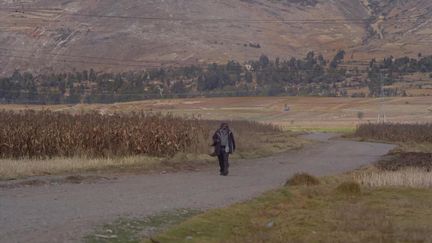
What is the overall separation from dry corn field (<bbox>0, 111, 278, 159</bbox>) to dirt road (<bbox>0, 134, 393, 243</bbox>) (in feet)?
12.4

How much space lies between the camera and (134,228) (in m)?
14.1

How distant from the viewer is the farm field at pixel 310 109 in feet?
372

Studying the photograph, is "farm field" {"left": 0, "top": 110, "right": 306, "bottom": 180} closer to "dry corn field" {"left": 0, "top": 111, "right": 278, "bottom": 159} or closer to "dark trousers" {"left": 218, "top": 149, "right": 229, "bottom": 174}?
"dry corn field" {"left": 0, "top": 111, "right": 278, "bottom": 159}

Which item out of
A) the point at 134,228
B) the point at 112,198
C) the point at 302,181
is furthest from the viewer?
the point at 302,181

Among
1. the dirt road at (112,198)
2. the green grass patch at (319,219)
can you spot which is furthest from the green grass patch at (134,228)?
the green grass patch at (319,219)

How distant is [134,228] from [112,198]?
18.3ft

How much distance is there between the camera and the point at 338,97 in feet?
465

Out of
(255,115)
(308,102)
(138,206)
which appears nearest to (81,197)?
(138,206)

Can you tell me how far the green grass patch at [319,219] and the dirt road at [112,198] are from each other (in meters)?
1.52

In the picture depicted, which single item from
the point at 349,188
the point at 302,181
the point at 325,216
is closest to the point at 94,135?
the point at 302,181

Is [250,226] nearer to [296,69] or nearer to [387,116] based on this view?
[387,116]

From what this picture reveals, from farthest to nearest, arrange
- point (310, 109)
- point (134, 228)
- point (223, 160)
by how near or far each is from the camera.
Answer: point (310, 109) < point (223, 160) < point (134, 228)

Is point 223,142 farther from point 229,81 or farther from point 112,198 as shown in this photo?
point 229,81

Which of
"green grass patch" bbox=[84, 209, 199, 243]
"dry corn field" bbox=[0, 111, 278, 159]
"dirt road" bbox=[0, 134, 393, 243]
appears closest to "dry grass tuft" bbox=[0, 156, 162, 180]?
"dry corn field" bbox=[0, 111, 278, 159]
